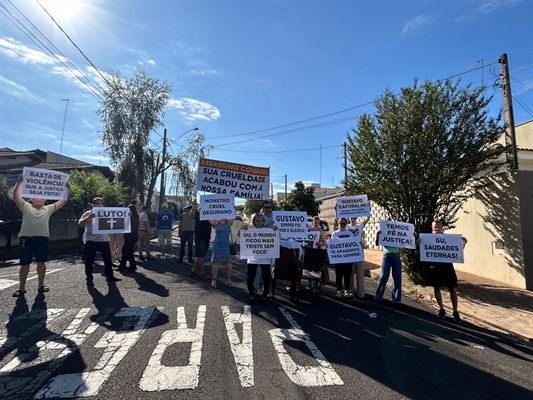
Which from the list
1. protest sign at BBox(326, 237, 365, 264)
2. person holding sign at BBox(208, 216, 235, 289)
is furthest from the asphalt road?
protest sign at BBox(326, 237, 365, 264)

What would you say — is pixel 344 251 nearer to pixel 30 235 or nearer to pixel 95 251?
pixel 95 251

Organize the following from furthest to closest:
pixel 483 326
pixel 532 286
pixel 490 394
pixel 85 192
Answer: pixel 85 192 → pixel 532 286 → pixel 483 326 → pixel 490 394

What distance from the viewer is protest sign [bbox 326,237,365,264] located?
21.6 ft

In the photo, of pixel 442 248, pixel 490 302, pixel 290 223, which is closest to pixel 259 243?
pixel 290 223

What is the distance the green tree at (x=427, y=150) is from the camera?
25.8ft

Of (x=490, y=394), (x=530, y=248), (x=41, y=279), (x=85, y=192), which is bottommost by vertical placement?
(x=490, y=394)

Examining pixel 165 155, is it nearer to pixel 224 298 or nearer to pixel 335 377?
pixel 224 298

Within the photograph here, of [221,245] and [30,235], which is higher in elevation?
[30,235]

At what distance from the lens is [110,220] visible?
7070 millimetres

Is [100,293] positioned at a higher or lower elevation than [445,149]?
lower

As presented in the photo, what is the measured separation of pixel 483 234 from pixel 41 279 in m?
Answer: 10.5

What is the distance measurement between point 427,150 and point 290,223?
3.70m

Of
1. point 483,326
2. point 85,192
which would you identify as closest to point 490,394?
point 483,326

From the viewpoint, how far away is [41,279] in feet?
20.2
